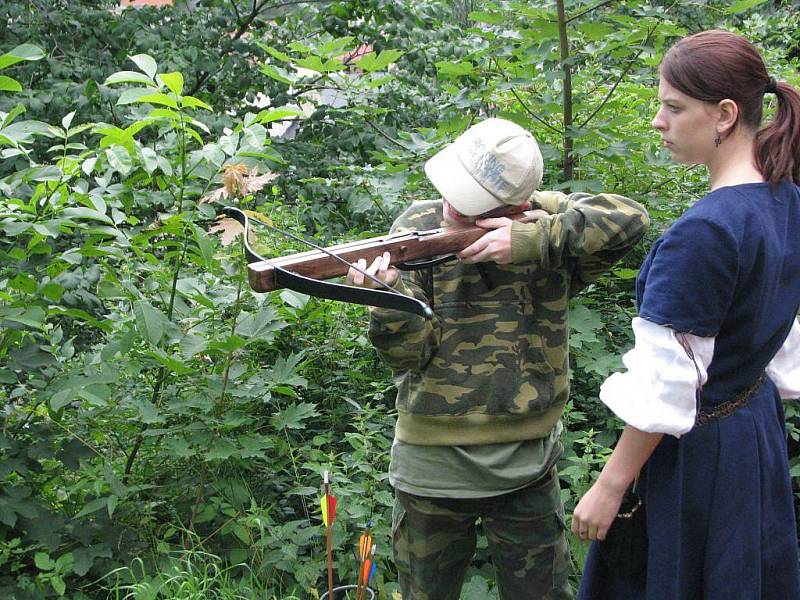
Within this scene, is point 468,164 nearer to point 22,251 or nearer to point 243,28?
point 22,251

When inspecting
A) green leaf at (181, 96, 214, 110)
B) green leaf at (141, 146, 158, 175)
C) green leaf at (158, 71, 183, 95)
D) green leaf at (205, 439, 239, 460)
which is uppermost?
green leaf at (158, 71, 183, 95)

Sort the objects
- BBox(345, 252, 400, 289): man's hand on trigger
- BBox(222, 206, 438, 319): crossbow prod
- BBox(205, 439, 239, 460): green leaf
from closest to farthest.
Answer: BBox(222, 206, 438, 319): crossbow prod, BBox(345, 252, 400, 289): man's hand on trigger, BBox(205, 439, 239, 460): green leaf

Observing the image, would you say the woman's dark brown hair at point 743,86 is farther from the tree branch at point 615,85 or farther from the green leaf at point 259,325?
the green leaf at point 259,325

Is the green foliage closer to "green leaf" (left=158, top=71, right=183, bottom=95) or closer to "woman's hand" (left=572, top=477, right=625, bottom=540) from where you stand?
"green leaf" (left=158, top=71, right=183, bottom=95)

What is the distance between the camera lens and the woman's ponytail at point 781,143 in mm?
1860

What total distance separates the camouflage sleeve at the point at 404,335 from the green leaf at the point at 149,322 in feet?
3.25

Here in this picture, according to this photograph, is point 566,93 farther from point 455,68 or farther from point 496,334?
point 496,334

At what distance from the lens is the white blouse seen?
1.76 meters

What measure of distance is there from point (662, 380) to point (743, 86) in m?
0.63

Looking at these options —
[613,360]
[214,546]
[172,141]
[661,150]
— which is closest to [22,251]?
[172,141]

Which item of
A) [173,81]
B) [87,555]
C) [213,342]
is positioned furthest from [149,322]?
[87,555]

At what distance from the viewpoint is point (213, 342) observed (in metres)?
3.18

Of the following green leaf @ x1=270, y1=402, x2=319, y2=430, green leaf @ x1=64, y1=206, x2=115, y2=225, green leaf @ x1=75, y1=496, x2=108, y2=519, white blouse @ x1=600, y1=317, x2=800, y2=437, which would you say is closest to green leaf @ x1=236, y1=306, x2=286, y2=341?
green leaf @ x1=270, y1=402, x2=319, y2=430

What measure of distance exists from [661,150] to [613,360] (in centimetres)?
101
